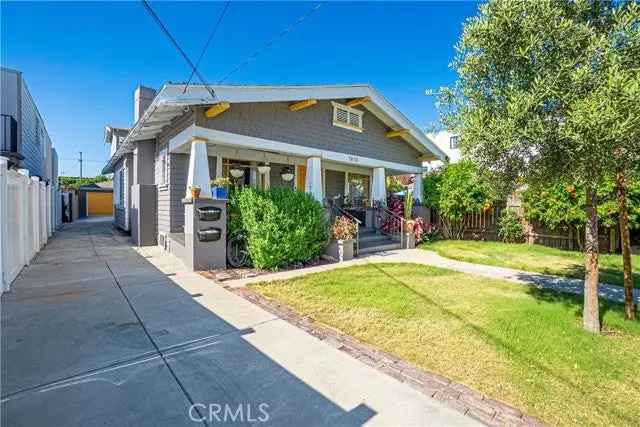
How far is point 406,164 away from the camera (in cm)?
1448

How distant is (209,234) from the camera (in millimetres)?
7223

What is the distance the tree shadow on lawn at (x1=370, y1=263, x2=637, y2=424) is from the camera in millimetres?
2763

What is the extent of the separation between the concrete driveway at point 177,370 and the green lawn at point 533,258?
677 cm

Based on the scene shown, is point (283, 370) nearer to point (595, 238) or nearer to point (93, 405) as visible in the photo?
point (93, 405)

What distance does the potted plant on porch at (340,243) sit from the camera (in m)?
8.87

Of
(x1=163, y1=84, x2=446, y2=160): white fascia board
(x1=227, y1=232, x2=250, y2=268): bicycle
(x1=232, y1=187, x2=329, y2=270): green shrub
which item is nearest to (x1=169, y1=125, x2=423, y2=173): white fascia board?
(x1=163, y1=84, x2=446, y2=160): white fascia board

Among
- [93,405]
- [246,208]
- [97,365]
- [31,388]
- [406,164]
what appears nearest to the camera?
[93,405]

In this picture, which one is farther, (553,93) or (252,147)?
(252,147)

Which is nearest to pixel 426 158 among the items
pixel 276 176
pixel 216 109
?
pixel 276 176

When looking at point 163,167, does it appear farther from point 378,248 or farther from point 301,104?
point 378,248

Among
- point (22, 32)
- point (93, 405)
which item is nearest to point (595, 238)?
point (93, 405)

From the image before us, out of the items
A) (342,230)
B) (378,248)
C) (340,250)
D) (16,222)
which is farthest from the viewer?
(378,248)

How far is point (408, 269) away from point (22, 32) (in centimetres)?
1010

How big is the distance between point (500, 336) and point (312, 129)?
8368 millimetres
